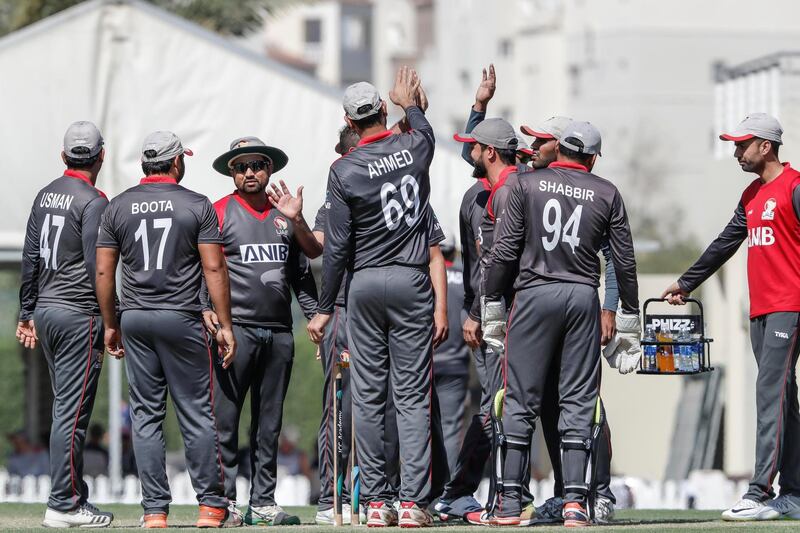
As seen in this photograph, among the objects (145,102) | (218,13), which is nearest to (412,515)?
(145,102)

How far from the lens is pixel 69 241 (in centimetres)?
1015

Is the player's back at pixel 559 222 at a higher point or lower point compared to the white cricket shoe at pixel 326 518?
higher

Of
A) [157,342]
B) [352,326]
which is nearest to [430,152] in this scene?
[352,326]

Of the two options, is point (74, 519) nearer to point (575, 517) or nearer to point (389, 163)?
point (389, 163)

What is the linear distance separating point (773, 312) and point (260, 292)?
305cm

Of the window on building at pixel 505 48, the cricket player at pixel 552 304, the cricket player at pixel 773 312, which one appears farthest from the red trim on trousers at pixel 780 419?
the window on building at pixel 505 48

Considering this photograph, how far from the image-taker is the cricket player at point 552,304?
940cm

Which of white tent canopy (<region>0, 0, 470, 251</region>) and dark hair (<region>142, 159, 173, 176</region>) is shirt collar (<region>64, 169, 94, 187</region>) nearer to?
dark hair (<region>142, 159, 173, 176</region>)

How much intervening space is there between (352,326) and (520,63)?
2330 inches

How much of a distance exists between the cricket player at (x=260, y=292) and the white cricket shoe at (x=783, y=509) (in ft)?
9.17

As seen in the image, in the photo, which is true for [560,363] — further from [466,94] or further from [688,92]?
[466,94]

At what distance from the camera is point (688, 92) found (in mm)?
62969

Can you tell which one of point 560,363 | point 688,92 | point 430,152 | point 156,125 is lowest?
point 560,363

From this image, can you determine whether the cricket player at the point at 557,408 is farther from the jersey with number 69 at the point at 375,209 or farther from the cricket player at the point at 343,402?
the jersey with number 69 at the point at 375,209
